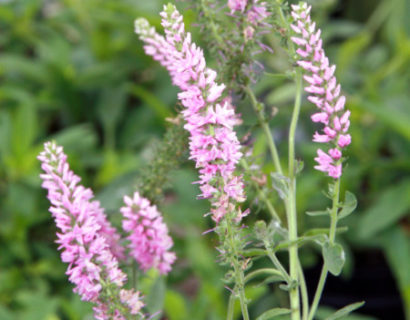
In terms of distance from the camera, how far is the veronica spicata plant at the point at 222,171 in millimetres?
386

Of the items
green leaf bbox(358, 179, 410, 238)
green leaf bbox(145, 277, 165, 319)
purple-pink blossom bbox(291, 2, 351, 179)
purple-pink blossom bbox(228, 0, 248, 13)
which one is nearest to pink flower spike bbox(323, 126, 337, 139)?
purple-pink blossom bbox(291, 2, 351, 179)

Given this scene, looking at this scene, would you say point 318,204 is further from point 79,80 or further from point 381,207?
point 79,80

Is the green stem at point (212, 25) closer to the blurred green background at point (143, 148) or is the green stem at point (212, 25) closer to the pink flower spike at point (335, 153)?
the pink flower spike at point (335, 153)

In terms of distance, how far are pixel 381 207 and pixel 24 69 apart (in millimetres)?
1056

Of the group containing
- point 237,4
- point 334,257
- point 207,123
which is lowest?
point 334,257

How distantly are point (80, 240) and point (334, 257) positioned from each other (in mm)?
187

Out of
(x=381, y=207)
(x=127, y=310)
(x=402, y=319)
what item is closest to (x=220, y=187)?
(x=127, y=310)

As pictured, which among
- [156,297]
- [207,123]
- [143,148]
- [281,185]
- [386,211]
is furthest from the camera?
[143,148]

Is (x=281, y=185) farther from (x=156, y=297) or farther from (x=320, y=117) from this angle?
(x=156, y=297)

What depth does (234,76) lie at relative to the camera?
517 mm

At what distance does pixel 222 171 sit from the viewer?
1.27 ft

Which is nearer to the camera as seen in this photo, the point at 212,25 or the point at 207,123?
the point at 207,123

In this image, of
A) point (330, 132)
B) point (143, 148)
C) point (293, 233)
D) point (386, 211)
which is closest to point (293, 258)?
point (293, 233)

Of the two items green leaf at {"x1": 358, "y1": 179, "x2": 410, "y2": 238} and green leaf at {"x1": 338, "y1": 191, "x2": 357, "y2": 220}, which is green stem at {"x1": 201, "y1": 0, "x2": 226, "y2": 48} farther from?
green leaf at {"x1": 358, "y1": 179, "x2": 410, "y2": 238}
